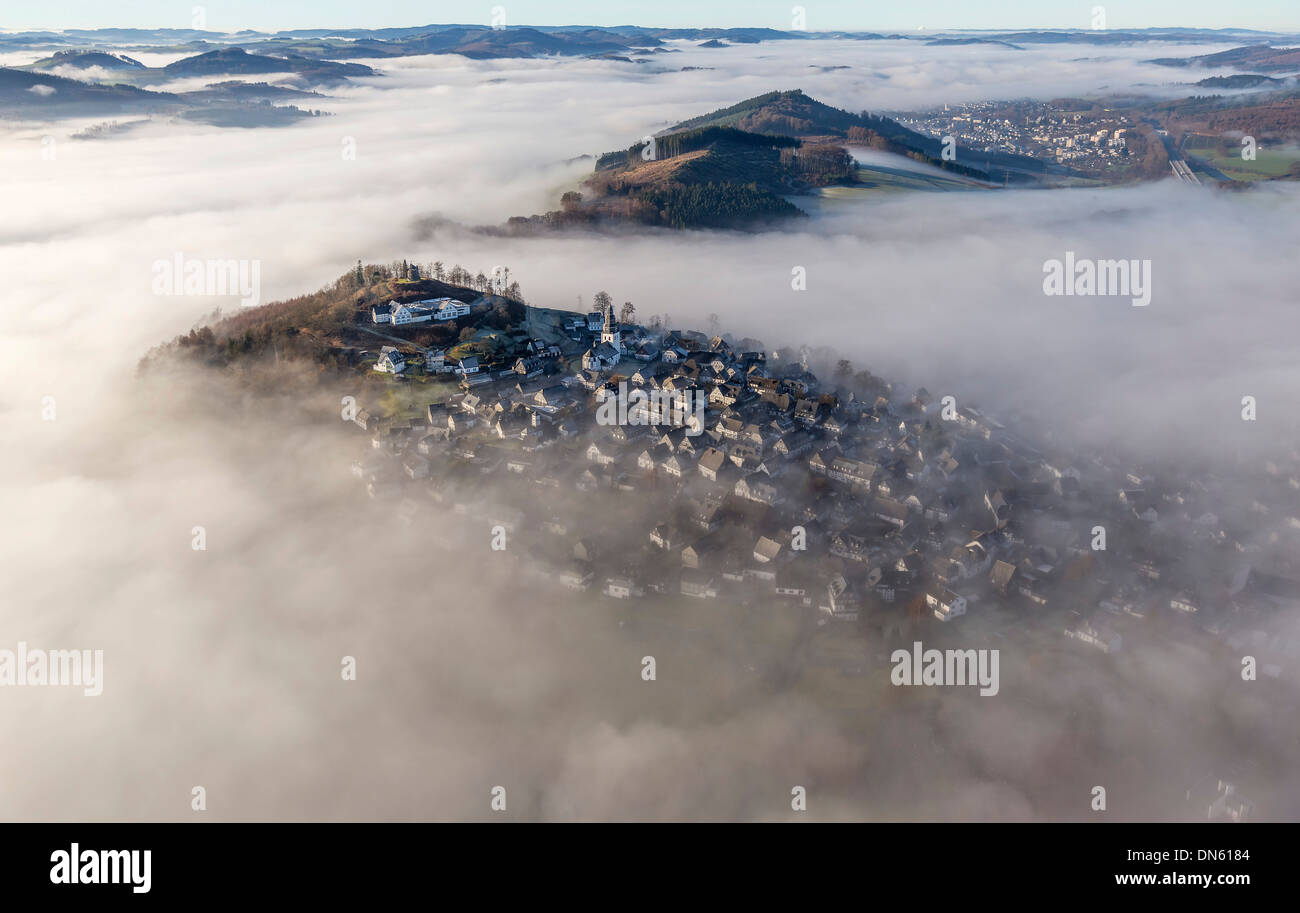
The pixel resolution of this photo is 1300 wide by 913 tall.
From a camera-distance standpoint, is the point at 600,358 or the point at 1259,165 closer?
the point at 600,358

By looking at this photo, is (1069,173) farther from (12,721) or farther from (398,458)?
(12,721)

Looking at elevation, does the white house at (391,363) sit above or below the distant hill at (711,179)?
below

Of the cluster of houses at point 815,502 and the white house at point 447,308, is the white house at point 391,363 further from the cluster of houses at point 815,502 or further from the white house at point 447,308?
the white house at point 447,308

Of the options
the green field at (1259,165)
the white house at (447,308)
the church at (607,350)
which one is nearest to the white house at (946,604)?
the church at (607,350)

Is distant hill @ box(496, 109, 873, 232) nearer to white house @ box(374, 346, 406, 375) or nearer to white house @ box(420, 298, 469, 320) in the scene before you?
white house @ box(420, 298, 469, 320)

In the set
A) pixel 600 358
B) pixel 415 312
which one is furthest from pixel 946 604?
pixel 415 312

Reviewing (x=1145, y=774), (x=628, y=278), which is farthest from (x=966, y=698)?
(x=628, y=278)

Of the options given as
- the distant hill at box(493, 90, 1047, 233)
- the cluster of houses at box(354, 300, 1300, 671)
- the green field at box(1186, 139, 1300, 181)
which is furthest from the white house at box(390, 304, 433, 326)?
the green field at box(1186, 139, 1300, 181)

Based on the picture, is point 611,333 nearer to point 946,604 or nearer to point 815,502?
point 815,502
